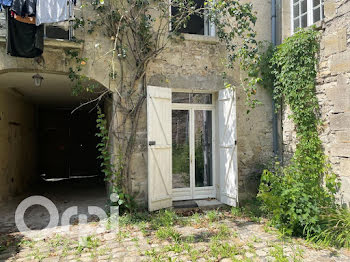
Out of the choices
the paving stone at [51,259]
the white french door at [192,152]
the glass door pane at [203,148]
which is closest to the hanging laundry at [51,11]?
the white french door at [192,152]

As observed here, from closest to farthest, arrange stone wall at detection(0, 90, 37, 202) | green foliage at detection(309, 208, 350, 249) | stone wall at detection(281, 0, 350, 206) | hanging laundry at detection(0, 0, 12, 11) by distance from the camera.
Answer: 1. green foliage at detection(309, 208, 350, 249)
2. hanging laundry at detection(0, 0, 12, 11)
3. stone wall at detection(281, 0, 350, 206)
4. stone wall at detection(0, 90, 37, 202)

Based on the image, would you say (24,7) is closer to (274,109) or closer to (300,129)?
(274,109)

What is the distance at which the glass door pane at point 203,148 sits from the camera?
19.9 feet

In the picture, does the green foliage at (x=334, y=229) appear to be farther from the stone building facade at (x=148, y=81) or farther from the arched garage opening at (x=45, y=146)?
the arched garage opening at (x=45, y=146)

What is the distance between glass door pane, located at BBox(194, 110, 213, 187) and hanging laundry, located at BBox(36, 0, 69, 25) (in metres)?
3.20

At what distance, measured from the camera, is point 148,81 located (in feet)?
18.0

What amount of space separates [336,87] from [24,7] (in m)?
5.43

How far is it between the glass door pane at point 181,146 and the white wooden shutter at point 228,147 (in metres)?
0.73

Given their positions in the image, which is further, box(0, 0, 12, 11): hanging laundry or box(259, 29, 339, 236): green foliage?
box(259, 29, 339, 236): green foliage

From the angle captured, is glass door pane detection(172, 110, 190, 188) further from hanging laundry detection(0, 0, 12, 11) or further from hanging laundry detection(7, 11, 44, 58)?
hanging laundry detection(0, 0, 12, 11)

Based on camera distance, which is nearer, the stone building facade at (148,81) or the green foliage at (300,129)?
the green foliage at (300,129)

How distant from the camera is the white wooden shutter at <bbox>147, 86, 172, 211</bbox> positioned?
5113 mm

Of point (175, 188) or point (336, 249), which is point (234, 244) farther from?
point (175, 188)

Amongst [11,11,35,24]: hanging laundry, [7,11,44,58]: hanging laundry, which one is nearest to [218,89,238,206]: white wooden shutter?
[7,11,44,58]: hanging laundry
